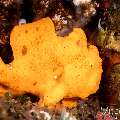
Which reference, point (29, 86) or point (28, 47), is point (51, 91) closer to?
point (29, 86)

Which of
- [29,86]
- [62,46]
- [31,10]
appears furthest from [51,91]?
[31,10]

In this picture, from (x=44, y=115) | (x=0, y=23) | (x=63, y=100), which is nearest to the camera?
(x=44, y=115)

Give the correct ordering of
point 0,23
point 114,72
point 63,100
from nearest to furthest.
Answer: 1. point 0,23
2. point 63,100
3. point 114,72

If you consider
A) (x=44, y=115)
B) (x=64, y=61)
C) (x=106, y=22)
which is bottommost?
(x=44, y=115)

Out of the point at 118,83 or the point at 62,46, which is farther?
the point at 118,83

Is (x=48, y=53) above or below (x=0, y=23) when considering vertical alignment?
below

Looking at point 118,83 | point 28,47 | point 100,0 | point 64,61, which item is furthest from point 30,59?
point 118,83

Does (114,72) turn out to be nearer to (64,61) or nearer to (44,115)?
(64,61)
